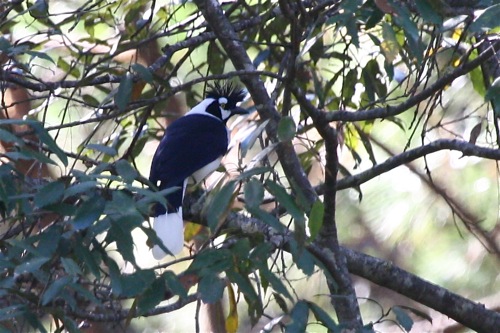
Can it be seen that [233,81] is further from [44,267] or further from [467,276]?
[44,267]

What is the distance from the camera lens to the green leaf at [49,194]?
74.2 inches

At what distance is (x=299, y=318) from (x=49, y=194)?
55 centimetres

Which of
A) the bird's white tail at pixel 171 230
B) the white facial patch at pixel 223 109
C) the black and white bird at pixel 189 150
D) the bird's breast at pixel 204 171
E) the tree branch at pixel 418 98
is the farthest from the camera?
the white facial patch at pixel 223 109

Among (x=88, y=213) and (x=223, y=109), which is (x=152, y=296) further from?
(x=223, y=109)

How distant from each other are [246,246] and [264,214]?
0.26 feet

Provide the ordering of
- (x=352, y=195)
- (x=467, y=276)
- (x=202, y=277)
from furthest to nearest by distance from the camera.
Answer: (x=352, y=195), (x=467, y=276), (x=202, y=277)

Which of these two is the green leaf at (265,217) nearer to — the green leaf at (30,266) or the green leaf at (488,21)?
the green leaf at (30,266)

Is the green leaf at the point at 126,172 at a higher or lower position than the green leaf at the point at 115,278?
higher

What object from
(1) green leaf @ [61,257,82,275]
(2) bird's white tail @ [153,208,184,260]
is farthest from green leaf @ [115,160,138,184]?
(2) bird's white tail @ [153,208,184,260]

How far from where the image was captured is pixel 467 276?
4.34m

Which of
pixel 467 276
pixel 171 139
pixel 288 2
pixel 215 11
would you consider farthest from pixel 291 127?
pixel 467 276

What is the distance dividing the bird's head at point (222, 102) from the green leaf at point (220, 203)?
8.42 feet

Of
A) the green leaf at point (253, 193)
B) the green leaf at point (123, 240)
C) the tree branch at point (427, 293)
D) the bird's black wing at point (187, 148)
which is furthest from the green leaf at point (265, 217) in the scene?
the bird's black wing at point (187, 148)

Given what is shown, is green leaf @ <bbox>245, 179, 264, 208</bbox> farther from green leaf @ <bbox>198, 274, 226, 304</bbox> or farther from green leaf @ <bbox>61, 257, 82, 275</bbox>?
green leaf @ <bbox>61, 257, 82, 275</bbox>
